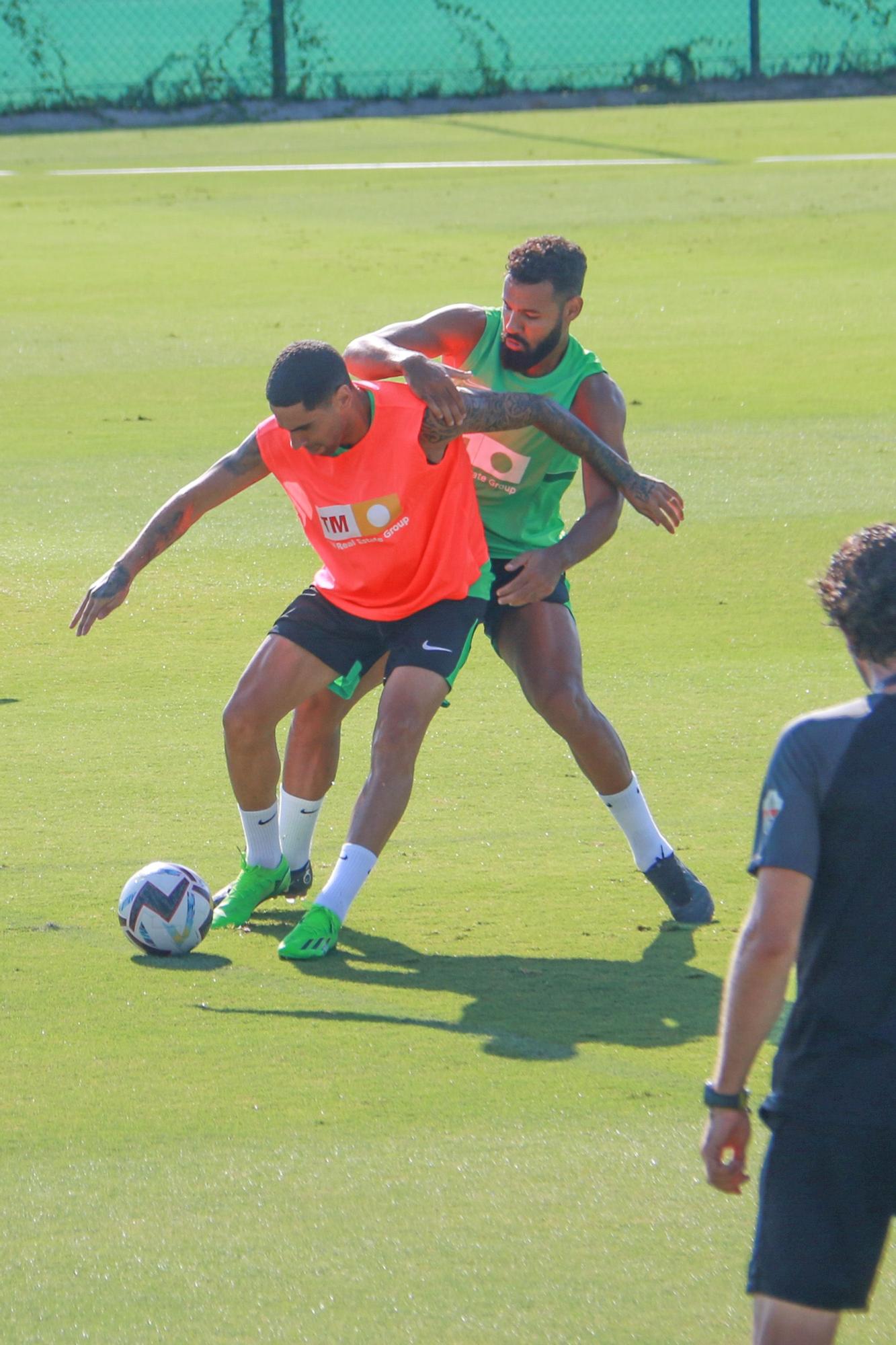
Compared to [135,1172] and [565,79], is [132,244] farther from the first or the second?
[135,1172]

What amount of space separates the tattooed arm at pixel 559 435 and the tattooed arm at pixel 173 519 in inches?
22.8

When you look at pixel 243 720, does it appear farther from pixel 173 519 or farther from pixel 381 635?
pixel 173 519

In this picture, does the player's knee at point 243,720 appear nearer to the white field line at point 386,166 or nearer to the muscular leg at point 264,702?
the muscular leg at point 264,702

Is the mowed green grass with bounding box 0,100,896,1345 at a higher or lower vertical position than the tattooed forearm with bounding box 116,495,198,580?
lower

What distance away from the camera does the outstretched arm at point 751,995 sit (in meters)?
3.03

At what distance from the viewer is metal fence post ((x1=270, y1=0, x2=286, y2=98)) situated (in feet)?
97.8

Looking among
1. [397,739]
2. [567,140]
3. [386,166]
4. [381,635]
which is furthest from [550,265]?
[567,140]

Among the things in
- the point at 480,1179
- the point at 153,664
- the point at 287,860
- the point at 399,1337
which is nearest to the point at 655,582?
the point at 153,664

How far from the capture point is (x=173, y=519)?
6.20 meters

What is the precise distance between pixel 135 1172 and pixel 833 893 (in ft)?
6.37

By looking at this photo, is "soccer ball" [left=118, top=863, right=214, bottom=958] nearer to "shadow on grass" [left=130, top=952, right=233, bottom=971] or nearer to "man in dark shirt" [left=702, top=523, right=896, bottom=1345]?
"shadow on grass" [left=130, top=952, right=233, bottom=971]

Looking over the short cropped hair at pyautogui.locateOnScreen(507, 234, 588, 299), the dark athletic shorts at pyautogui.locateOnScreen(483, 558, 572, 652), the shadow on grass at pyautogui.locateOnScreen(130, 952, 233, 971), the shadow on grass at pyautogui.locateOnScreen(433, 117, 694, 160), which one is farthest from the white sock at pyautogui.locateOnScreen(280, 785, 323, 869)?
the shadow on grass at pyautogui.locateOnScreen(433, 117, 694, 160)

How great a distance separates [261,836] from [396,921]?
50cm

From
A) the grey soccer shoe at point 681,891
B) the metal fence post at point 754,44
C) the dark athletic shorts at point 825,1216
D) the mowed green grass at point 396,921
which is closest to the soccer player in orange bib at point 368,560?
the mowed green grass at point 396,921
